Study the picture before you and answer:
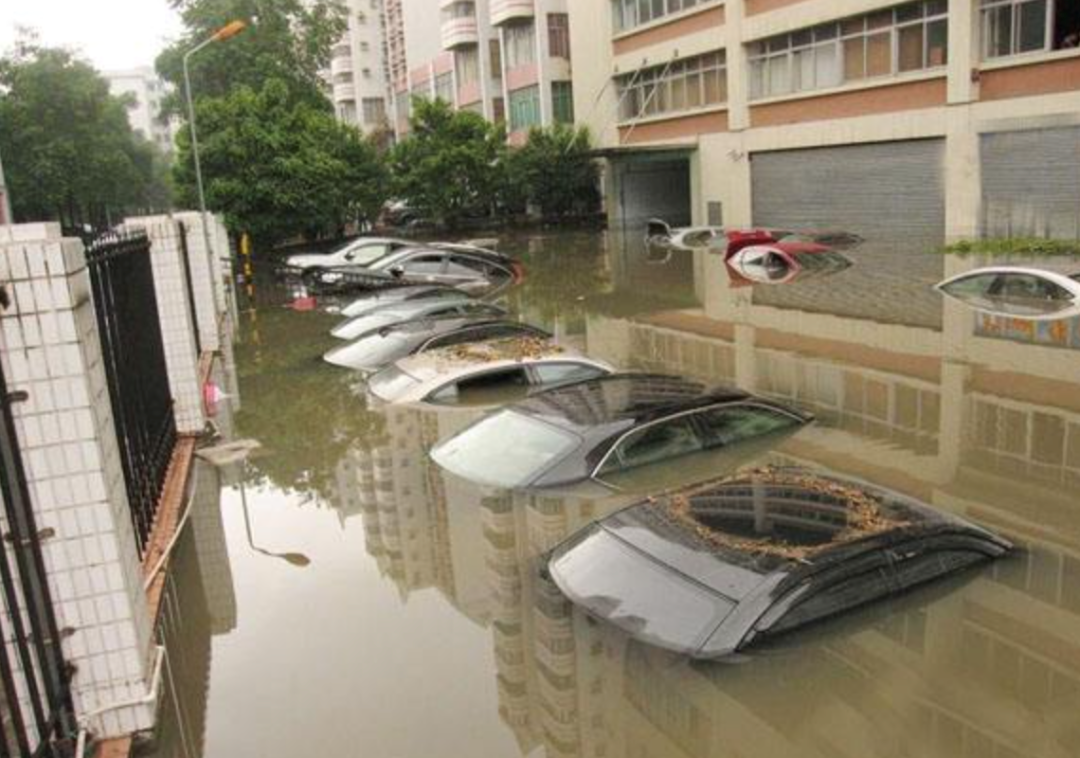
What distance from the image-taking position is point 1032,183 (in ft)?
76.4

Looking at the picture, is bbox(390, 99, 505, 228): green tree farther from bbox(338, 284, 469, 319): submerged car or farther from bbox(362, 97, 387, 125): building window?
bbox(362, 97, 387, 125): building window

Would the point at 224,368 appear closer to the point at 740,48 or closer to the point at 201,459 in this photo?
the point at 201,459

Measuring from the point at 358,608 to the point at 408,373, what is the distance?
5777 millimetres

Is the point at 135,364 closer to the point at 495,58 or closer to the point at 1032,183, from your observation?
the point at 1032,183

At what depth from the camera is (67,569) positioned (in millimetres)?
4957

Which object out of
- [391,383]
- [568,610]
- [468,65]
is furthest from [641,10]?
[568,610]

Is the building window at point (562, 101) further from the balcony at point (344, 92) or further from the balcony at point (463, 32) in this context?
the balcony at point (344, 92)

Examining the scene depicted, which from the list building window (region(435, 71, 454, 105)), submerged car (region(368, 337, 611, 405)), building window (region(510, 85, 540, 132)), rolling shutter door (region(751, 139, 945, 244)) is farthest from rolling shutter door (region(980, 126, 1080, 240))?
building window (region(435, 71, 454, 105))

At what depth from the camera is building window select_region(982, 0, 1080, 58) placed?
22578 mm

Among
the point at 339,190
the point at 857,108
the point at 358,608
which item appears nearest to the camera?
the point at 358,608

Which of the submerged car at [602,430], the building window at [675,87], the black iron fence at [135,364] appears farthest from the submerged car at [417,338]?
the building window at [675,87]

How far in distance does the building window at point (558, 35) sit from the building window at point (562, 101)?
1472mm

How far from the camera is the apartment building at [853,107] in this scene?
23.1 m

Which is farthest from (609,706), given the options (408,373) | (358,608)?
(408,373)
